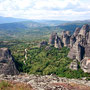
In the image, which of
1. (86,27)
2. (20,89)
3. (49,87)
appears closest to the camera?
(20,89)

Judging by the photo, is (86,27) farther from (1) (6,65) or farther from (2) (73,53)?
(1) (6,65)

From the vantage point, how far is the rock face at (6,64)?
38.9 metres

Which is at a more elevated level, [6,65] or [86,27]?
[86,27]

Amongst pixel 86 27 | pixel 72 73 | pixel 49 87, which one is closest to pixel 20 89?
pixel 49 87

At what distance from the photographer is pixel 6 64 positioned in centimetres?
4081

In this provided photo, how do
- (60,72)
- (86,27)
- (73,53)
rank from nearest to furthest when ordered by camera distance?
(60,72)
(73,53)
(86,27)

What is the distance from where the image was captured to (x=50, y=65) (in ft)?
158

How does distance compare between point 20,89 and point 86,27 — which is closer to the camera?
point 20,89

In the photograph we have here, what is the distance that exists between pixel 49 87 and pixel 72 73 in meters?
21.2

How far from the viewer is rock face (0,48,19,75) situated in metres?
38.9

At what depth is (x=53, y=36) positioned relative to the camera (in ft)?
266

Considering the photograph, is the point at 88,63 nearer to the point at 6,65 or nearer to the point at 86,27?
the point at 6,65

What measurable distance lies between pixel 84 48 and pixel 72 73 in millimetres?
13069

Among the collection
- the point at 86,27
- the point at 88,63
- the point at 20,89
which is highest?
the point at 86,27
